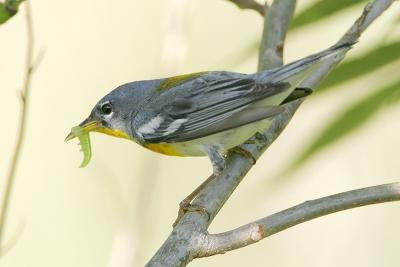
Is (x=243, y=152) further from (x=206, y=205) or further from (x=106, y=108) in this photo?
(x=106, y=108)

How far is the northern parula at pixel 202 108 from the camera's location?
3.26 meters

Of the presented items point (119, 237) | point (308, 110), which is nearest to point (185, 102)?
point (119, 237)

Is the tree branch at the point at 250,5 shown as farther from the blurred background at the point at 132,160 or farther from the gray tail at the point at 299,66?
the gray tail at the point at 299,66

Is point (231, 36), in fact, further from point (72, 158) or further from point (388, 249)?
point (388, 249)

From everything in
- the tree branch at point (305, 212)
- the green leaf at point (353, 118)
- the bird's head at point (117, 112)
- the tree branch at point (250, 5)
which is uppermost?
the tree branch at point (250, 5)

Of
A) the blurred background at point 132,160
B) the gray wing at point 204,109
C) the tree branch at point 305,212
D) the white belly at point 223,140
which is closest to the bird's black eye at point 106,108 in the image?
the gray wing at point 204,109

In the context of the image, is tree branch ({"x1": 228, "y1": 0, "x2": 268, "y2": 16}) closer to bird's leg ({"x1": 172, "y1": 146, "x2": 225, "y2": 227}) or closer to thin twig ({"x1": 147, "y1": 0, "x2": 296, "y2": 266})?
thin twig ({"x1": 147, "y1": 0, "x2": 296, "y2": 266})

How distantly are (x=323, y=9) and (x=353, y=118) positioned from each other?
444mm

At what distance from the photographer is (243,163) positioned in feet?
10.8

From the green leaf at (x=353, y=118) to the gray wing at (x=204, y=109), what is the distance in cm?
38

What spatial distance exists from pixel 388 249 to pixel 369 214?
33cm

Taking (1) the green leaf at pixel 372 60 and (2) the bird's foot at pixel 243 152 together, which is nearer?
(1) the green leaf at pixel 372 60

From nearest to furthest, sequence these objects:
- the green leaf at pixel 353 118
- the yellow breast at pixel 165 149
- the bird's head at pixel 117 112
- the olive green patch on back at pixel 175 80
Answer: the green leaf at pixel 353 118
the yellow breast at pixel 165 149
the olive green patch on back at pixel 175 80
the bird's head at pixel 117 112

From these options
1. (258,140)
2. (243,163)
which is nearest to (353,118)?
(243,163)
